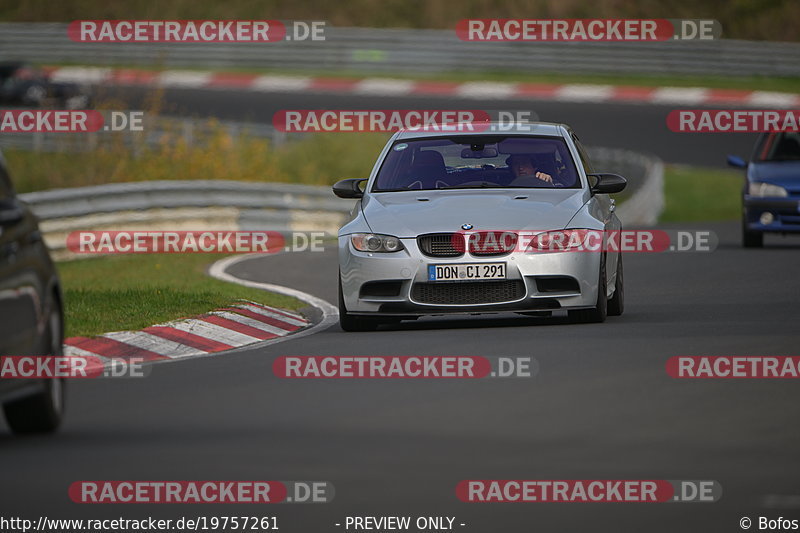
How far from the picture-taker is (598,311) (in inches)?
530

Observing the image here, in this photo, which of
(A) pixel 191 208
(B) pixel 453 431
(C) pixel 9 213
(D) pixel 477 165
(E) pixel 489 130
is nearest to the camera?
(C) pixel 9 213

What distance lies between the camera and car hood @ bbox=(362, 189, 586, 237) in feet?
43.3

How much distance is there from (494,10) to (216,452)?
152 ft

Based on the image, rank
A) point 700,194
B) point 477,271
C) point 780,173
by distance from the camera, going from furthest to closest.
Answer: point 700,194 → point 780,173 → point 477,271

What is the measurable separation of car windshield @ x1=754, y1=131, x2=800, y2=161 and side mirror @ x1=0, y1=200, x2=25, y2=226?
15.8 metres

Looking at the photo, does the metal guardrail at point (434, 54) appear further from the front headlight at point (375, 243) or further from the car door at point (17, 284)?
the car door at point (17, 284)

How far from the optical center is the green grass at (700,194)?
33625 mm

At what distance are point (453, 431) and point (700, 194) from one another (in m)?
28.4

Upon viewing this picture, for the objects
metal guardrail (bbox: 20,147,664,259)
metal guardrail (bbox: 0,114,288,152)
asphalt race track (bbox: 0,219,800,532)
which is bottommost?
asphalt race track (bbox: 0,219,800,532)

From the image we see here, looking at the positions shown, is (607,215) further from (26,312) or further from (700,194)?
(700,194)

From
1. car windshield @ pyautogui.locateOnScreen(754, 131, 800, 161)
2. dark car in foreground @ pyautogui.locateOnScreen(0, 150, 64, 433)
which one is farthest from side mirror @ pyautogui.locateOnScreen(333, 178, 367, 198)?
car windshield @ pyautogui.locateOnScreen(754, 131, 800, 161)

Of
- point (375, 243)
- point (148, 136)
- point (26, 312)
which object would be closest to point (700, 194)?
point (148, 136)

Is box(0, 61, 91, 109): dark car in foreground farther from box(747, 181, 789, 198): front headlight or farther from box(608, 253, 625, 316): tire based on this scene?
box(608, 253, 625, 316): tire

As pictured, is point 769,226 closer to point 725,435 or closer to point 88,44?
point 725,435
